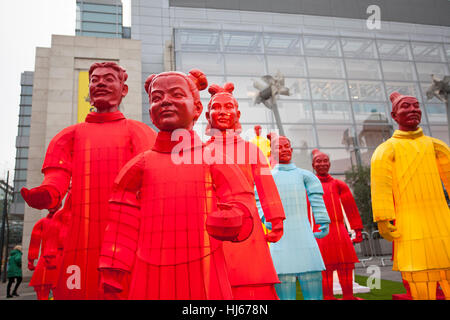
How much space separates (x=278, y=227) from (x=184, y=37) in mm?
14054

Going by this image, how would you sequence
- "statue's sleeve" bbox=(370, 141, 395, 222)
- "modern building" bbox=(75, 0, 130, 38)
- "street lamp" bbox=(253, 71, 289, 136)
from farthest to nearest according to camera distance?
"modern building" bbox=(75, 0, 130, 38) < "street lamp" bbox=(253, 71, 289, 136) < "statue's sleeve" bbox=(370, 141, 395, 222)

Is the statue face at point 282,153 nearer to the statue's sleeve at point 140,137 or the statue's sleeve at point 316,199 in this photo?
the statue's sleeve at point 316,199

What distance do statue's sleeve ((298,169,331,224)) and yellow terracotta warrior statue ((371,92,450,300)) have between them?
27.4 inches

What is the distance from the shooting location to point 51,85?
11836mm

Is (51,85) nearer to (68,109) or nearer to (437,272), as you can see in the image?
(68,109)

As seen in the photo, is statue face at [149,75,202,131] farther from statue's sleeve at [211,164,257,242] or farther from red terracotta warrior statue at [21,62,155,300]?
red terracotta warrior statue at [21,62,155,300]

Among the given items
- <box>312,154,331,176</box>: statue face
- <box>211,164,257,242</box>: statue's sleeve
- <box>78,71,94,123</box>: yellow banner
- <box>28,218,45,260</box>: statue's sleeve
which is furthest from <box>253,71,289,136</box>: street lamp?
<box>211,164,257,242</box>: statue's sleeve

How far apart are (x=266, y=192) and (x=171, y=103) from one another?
3.67ft

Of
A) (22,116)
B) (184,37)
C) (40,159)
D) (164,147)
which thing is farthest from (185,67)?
(164,147)

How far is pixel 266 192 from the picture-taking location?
244 centimetres

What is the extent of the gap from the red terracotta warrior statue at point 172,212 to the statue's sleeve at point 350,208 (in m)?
3.28

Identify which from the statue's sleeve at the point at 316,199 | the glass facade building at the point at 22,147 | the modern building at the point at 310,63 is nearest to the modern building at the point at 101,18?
the modern building at the point at 310,63

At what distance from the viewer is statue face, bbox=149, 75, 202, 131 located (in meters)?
1.59

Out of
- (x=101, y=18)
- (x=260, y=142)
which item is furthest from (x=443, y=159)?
(x=101, y=18)
